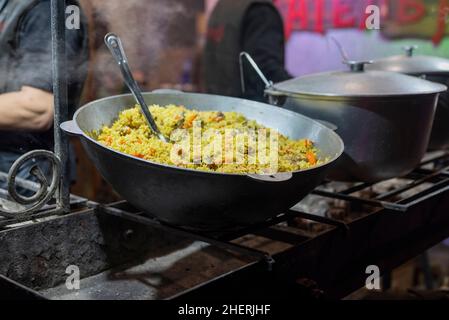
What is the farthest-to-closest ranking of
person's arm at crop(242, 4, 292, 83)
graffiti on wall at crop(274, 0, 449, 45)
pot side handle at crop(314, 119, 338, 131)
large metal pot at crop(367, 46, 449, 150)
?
graffiti on wall at crop(274, 0, 449, 45), person's arm at crop(242, 4, 292, 83), large metal pot at crop(367, 46, 449, 150), pot side handle at crop(314, 119, 338, 131)

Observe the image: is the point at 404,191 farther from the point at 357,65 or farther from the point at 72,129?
the point at 72,129

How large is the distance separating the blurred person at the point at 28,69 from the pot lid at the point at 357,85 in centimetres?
70

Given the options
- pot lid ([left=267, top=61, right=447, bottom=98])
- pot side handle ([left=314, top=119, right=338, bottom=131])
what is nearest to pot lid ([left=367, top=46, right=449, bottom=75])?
pot lid ([left=267, top=61, right=447, bottom=98])

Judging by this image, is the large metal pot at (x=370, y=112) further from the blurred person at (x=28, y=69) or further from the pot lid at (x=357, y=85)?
the blurred person at (x=28, y=69)

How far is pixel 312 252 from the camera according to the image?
49.6 inches

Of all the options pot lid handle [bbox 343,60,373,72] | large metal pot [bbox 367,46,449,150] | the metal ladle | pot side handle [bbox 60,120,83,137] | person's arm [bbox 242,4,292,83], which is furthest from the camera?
person's arm [bbox 242,4,292,83]

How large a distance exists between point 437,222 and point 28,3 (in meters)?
1.67

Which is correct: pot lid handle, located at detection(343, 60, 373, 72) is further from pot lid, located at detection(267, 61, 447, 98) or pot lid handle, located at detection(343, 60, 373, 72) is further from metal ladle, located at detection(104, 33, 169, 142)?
metal ladle, located at detection(104, 33, 169, 142)

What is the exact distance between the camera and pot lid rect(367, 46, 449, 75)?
201 centimetres

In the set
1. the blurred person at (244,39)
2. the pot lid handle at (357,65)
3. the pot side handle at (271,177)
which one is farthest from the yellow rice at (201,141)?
the blurred person at (244,39)

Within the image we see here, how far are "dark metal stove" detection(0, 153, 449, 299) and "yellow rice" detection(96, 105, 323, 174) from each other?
0.53 ft

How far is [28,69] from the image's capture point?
70.0 inches

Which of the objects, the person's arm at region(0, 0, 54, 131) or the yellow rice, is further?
the person's arm at region(0, 0, 54, 131)
